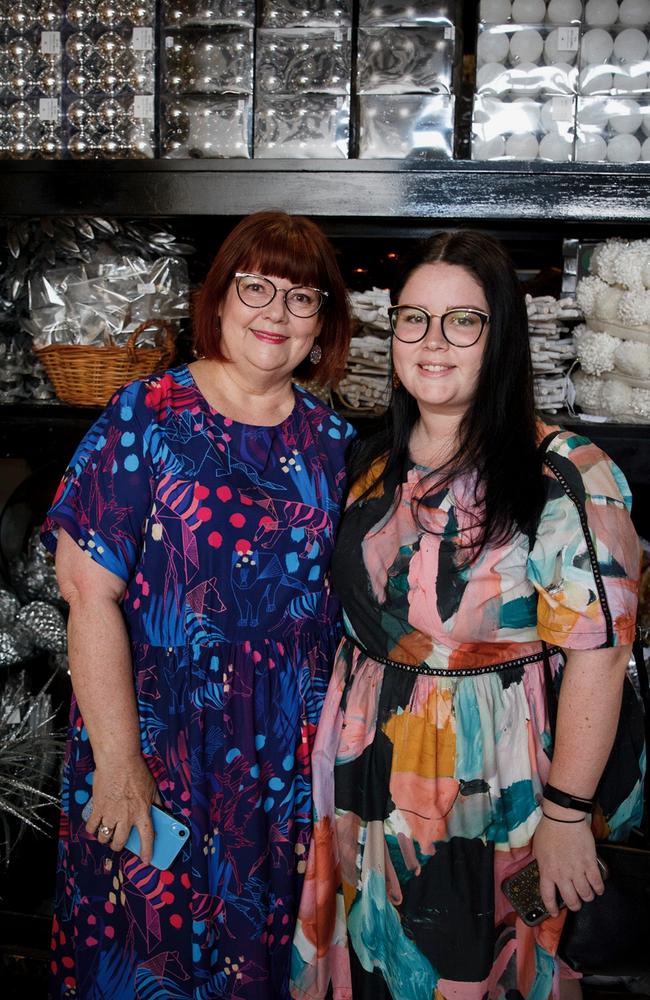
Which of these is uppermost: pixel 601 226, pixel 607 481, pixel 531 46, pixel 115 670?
pixel 531 46

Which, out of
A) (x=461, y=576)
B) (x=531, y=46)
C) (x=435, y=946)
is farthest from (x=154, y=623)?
(x=531, y=46)

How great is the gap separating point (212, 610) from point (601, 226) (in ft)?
4.35

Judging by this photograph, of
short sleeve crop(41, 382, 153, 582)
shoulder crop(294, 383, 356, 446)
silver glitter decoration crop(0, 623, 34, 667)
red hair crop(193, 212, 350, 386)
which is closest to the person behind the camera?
short sleeve crop(41, 382, 153, 582)

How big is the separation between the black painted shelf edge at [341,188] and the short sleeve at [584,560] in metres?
0.73

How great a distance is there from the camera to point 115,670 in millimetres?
1412

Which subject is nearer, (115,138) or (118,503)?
(118,503)

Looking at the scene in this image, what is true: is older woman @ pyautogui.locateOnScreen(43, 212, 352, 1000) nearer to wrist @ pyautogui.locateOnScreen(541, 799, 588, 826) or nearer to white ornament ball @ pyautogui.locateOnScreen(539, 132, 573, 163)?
wrist @ pyautogui.locateOnScreen(541, 799, 588, 826)

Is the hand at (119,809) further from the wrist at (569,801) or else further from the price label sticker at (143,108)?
the price label sticker at (143,108)

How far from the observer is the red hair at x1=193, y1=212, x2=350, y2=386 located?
1.50 meters

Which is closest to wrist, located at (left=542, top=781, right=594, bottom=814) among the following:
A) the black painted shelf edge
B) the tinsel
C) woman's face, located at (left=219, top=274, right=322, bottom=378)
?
woman's face, located at (left=219, top=274, right=322, bottom=378)

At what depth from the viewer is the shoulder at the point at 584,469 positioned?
52.1 inches

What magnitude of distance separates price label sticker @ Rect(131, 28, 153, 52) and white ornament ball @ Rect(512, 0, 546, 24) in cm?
76

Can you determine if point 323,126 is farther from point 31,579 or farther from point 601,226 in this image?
point 31,579

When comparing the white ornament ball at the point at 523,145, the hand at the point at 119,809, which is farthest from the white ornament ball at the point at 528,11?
the hand at the point at 119,809
